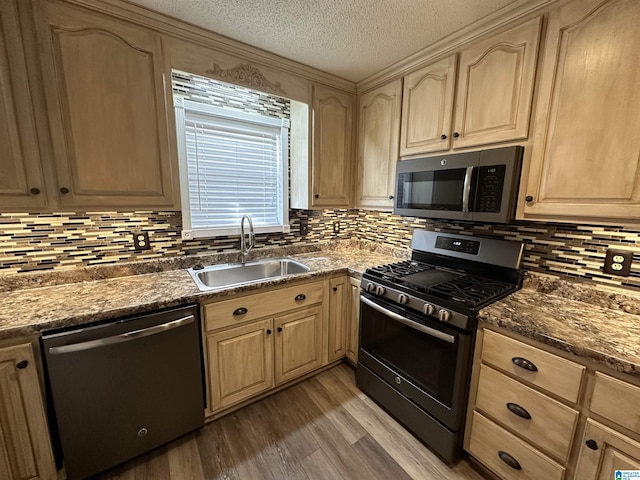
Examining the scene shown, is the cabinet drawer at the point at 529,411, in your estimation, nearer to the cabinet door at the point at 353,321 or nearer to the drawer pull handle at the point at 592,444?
the drawer pull handle at the point at 592,444

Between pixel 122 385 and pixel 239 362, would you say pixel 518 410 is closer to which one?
pixel 239 362

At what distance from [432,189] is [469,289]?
2.14 feet

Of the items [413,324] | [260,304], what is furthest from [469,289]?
[260,304]

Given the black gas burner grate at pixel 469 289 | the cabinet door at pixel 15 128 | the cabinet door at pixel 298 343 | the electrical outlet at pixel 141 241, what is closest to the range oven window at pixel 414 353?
the black gas burner grate at pixel 469 289

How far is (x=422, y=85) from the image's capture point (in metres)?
1.81

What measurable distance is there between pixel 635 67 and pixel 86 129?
2.43 meters

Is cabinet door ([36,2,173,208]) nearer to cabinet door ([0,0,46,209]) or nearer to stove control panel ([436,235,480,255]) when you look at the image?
cabinet door ([0,0,46,209])

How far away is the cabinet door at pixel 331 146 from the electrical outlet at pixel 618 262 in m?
1.66

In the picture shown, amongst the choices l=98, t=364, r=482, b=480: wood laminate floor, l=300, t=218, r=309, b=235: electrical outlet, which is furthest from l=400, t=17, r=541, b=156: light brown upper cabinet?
l=98, t=364, r=482, b=480: wood laminate floor

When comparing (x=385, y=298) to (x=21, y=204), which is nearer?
(x=21, y=204)

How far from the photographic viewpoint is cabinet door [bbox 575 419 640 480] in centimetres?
92

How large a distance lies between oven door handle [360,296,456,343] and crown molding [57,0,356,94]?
1.73 metres

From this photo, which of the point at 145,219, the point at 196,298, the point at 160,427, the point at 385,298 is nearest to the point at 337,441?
the point at 385,298

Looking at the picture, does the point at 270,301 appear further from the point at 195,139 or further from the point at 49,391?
the point at 195,139
